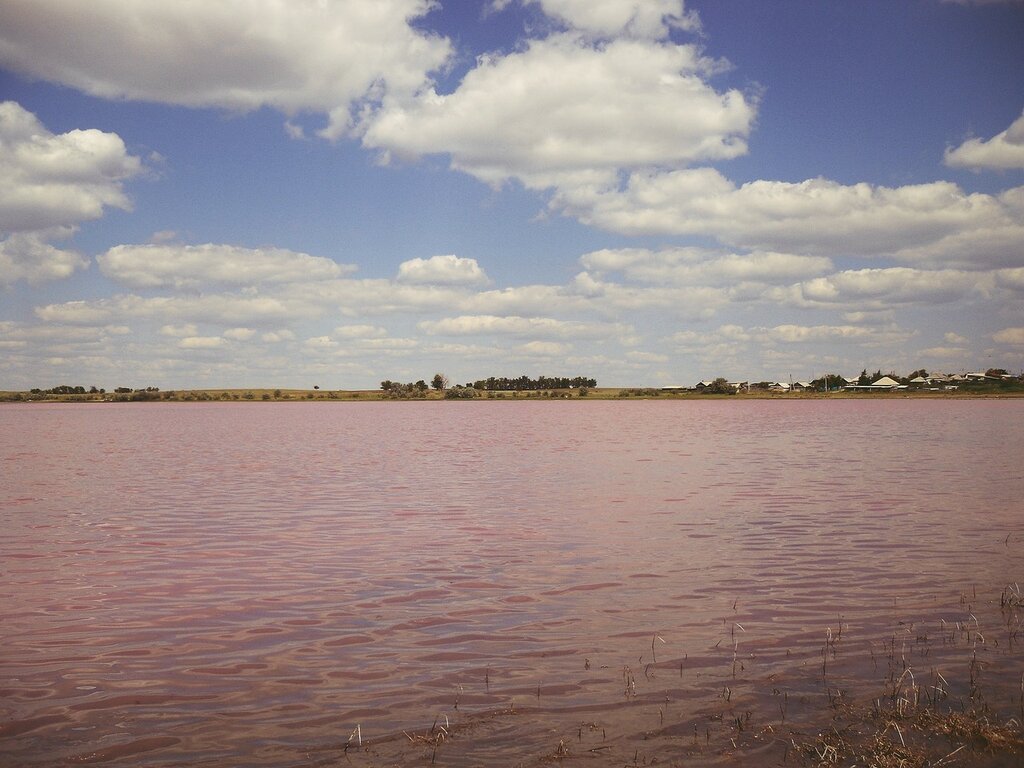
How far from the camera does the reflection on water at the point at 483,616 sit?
8.42 meters

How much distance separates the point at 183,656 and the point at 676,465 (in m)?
30.9

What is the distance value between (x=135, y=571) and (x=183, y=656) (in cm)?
651

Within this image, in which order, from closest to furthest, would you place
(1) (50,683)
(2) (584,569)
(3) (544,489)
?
(1) (50,683)
(2) (584,569)
(3) (544,489)

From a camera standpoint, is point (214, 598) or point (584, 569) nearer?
point (214, 598)

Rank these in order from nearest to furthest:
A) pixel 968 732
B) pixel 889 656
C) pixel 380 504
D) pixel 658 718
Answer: pixel 968 732, pixel 658 718, pixel 889 656, pixel 380 504

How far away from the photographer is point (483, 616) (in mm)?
12922

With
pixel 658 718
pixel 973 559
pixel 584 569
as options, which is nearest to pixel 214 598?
pixel 584 569

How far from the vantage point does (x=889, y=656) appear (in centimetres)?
1062

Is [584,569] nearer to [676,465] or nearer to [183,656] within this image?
[183,656]

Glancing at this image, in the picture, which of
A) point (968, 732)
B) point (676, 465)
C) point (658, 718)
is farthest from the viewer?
point (676, 465)

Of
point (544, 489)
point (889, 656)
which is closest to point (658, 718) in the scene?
point (889, 656)

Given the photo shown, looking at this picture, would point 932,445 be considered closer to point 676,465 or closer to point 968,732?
point 676,465

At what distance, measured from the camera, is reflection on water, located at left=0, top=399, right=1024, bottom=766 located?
8.42 metres

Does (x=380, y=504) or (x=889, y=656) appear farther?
(x=380, y=504)
